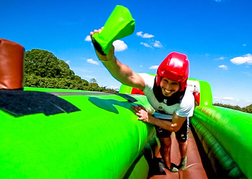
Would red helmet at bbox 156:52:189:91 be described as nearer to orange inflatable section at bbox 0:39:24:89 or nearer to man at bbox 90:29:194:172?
man at bbox 90:29:194:172

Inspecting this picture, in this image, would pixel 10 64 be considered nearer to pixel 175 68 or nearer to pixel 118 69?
pixel 118 69

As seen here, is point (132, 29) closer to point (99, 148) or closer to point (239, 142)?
point (99, 148)

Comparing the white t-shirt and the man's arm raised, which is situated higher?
the man's arm raised

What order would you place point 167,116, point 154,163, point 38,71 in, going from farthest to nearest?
point 38,71
point 154,163
point 167,116

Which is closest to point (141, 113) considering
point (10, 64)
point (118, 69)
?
point (118, 69)

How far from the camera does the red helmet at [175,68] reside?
1336mm

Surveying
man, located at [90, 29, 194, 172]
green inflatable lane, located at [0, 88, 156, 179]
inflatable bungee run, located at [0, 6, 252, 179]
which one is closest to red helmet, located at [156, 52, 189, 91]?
man, located at [90, 29, 194, 172]

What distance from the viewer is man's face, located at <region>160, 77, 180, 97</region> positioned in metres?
1.41

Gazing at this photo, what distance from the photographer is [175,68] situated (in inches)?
52.5

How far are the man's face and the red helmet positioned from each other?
4 cm

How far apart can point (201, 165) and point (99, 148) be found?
1720mm

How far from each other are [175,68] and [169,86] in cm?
15

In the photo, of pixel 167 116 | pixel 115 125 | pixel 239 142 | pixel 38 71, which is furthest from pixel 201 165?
pixel 38 71

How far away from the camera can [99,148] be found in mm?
672
